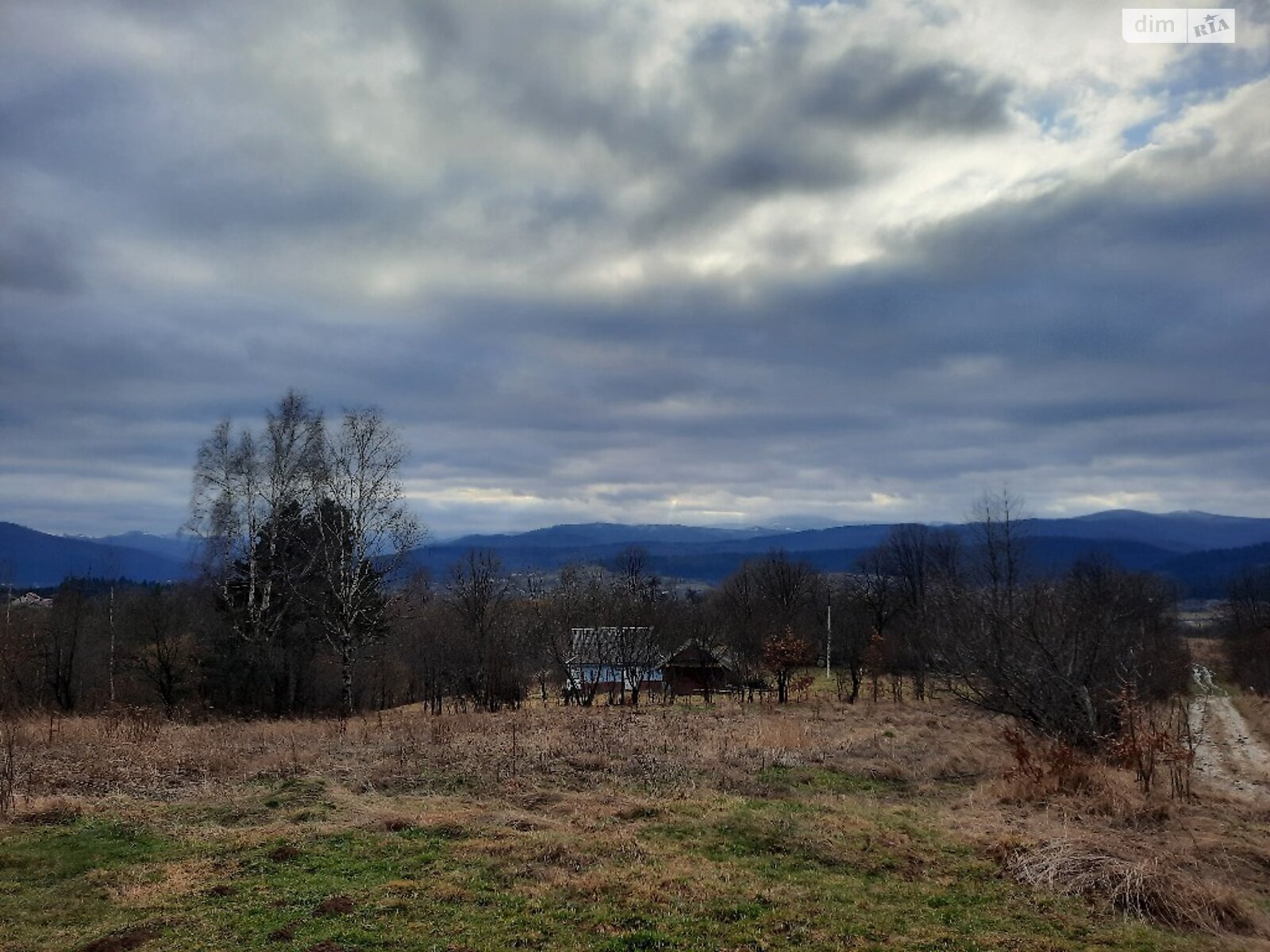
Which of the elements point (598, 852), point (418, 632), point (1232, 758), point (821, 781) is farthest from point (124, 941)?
point (418, 632)

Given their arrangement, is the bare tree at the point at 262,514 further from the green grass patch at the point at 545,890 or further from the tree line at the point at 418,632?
the green grass patch at the point at 545,890

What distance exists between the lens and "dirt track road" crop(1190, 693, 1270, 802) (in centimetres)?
1802

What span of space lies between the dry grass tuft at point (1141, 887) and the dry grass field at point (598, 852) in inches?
1.1

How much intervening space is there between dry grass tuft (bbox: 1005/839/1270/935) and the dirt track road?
26.8ft

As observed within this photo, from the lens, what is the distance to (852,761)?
16.4 meters

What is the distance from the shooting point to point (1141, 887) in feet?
26.8

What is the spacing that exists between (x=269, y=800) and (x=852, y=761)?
11232 mm

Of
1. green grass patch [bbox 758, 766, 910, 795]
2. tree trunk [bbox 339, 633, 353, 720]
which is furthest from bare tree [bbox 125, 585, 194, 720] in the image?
green grass patch [bbox 758, 766, 910, 795]

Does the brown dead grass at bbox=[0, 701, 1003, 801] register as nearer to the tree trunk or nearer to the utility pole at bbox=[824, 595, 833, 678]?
the tree trunk

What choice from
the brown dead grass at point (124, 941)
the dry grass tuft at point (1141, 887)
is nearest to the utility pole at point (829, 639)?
the dry grass tuft at point (1141, 887)

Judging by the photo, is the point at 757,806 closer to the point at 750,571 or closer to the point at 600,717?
the point at 600,717

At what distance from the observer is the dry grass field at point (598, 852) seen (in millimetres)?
7180

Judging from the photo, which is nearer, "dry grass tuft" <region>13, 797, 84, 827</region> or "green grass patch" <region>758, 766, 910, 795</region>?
"dry grass tuft" <region>13, 797, 84, 827</region>

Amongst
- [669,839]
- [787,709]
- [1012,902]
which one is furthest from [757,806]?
[787,709]
